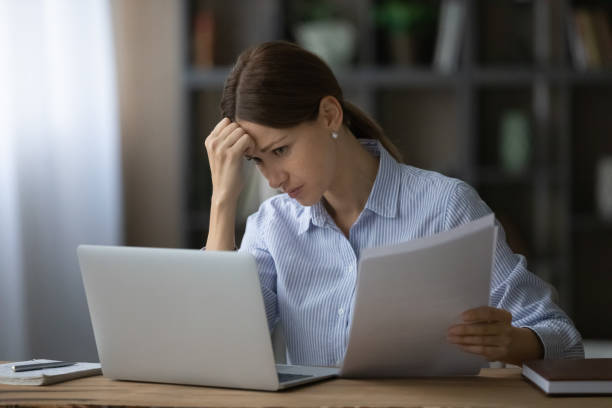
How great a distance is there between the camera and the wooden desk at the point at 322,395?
1165 millimetres

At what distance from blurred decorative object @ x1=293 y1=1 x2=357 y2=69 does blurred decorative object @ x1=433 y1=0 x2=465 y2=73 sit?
0.38 m

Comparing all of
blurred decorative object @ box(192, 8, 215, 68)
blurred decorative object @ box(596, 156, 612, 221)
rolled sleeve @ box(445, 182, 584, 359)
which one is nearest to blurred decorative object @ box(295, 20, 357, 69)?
blurred decorative object @ box(192, 8, 215, 68)

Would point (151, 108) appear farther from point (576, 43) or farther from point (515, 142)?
point (576, 43)

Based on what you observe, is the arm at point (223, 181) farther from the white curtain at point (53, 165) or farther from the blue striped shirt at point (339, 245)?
the white curtain at point (53, 165)

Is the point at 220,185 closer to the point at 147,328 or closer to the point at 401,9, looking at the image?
the point at 147,328

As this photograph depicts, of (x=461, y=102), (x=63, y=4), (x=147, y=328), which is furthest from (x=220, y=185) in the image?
(x=461, y=102)

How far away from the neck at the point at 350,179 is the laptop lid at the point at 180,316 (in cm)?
57

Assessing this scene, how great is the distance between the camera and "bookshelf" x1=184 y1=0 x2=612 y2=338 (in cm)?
358

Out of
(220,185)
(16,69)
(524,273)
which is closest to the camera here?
(524,273)

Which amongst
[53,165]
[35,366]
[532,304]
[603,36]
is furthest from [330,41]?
[35,366]

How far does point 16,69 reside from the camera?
2984 millimetres

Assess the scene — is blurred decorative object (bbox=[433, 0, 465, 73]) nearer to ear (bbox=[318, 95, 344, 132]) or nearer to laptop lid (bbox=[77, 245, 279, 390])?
ear (bbox=[318, 95, 344, 132])

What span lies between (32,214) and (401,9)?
5.49 ft

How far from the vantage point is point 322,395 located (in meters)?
1.21
